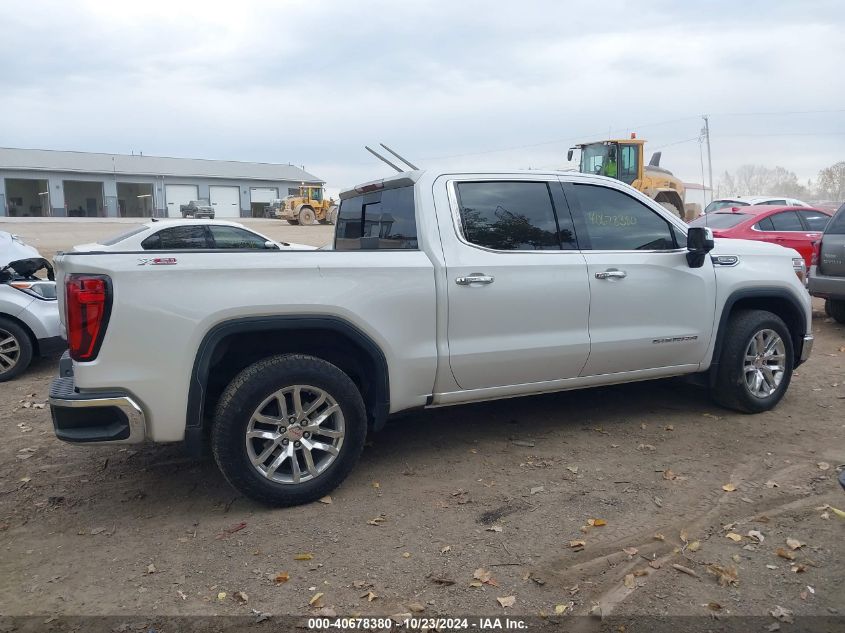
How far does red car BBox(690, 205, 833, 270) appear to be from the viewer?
38.0 feet

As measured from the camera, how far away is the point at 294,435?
389 centimetres

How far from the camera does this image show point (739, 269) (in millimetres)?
5332

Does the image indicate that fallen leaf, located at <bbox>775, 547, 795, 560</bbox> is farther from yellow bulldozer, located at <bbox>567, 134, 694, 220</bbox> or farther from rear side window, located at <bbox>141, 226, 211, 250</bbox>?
yellow bulldozer, located at <bbox>567, 134, 694, 220</bbox>

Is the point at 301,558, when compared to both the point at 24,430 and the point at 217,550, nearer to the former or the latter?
the point at 217,550

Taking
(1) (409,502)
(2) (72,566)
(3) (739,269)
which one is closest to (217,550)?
(2) (72,566)

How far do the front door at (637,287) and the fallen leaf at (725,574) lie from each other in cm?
177

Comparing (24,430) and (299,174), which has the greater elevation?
(299,174)

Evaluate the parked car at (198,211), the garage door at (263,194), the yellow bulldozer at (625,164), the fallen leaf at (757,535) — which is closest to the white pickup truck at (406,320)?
the fallen leaf at (757,535)

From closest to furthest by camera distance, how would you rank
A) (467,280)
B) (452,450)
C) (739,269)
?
1. (467,280)
2. (452,450)
3. (739,269)

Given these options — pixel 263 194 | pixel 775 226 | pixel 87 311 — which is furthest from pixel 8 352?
pixel 263 194

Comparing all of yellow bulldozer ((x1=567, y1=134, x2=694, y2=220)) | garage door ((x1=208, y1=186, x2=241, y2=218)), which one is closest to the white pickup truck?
yellow bulldozer ((x1=567, y1=134, x2=694, y2=220))

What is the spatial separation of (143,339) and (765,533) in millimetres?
3348

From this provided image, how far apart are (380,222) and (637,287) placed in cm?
187

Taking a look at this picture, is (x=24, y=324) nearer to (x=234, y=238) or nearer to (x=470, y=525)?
(x=234, y=238)
